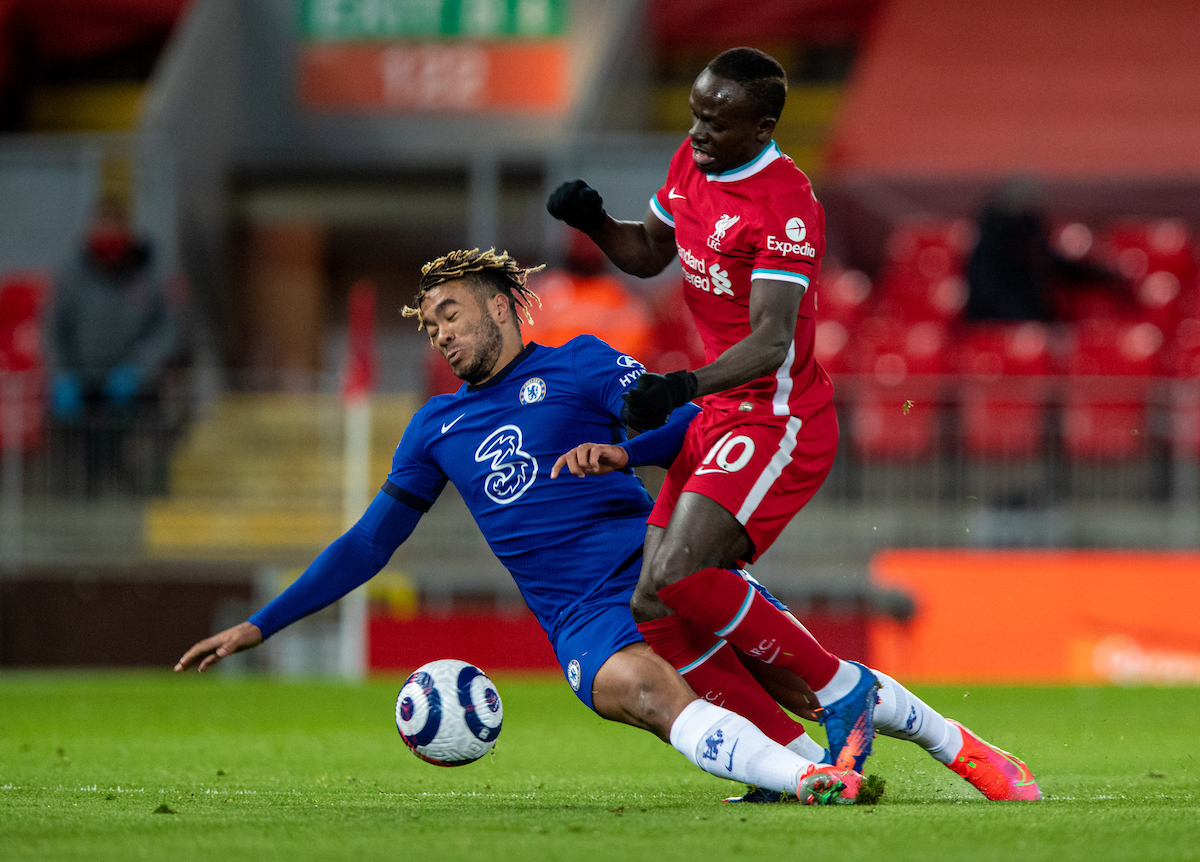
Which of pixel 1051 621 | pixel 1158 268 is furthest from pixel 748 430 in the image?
pixel 1158 268

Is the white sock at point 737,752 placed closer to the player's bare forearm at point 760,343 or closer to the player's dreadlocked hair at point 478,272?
the player's bare forearm at point 760,343

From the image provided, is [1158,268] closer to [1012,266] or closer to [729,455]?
[1012,266]

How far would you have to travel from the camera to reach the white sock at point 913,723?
423 centimetres

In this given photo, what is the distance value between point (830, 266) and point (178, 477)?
6102 millimetres

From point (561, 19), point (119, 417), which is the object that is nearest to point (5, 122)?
point (561, 19)

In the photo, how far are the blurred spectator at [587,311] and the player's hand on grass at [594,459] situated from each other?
7421mm

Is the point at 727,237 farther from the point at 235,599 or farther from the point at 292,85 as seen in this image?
the point at 292,85

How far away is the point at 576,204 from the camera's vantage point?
456 cm

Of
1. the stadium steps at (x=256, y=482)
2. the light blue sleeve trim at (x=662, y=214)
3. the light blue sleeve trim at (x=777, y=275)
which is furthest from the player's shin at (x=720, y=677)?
the stadium steps at (x=256, y=482)

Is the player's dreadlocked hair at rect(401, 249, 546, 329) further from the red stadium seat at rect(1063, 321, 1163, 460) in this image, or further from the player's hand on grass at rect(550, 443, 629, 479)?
the red stadium seat at rect(1063, 321, 1163, 460)

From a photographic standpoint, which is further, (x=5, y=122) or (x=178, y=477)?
(x=5, y=122)

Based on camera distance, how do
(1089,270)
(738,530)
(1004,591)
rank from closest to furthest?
(738,530) → (1004,591) → (1089,270)

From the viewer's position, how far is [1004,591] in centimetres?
1049

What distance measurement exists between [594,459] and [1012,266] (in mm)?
8486
